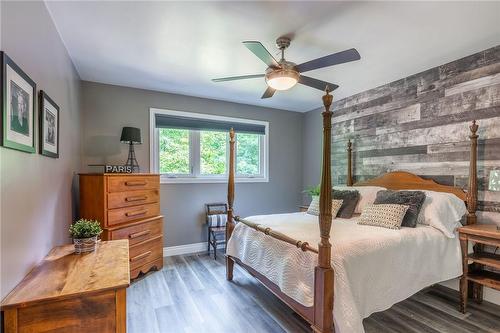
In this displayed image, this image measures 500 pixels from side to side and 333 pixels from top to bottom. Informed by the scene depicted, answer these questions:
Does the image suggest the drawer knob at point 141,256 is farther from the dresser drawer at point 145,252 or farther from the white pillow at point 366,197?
the white pillow at point 366,197

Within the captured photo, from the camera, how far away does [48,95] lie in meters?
1.88

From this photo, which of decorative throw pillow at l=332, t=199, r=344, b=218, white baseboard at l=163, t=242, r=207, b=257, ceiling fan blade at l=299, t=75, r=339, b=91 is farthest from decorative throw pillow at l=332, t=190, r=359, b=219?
white baseboard at l=163, t=242, r=207, b=257

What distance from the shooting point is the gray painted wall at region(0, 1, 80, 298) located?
3.90 feet

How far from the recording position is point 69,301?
1.19 meters

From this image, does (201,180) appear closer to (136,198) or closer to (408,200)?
(136,198)

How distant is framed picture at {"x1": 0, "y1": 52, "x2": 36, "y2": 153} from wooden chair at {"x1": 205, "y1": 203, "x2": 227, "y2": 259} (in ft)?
8.62

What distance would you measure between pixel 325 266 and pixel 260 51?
157 cm

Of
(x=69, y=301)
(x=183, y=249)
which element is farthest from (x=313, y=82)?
(x=183, y=249)

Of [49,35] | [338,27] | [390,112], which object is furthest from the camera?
[390,112]

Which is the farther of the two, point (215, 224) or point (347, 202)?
point (215, 224)

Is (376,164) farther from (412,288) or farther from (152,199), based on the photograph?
(152,199)

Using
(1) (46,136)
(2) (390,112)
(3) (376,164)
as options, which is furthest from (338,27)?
(1) (46,136)

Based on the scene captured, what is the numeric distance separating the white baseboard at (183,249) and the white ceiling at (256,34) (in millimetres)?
2461

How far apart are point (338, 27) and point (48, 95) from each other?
7.56 ft
